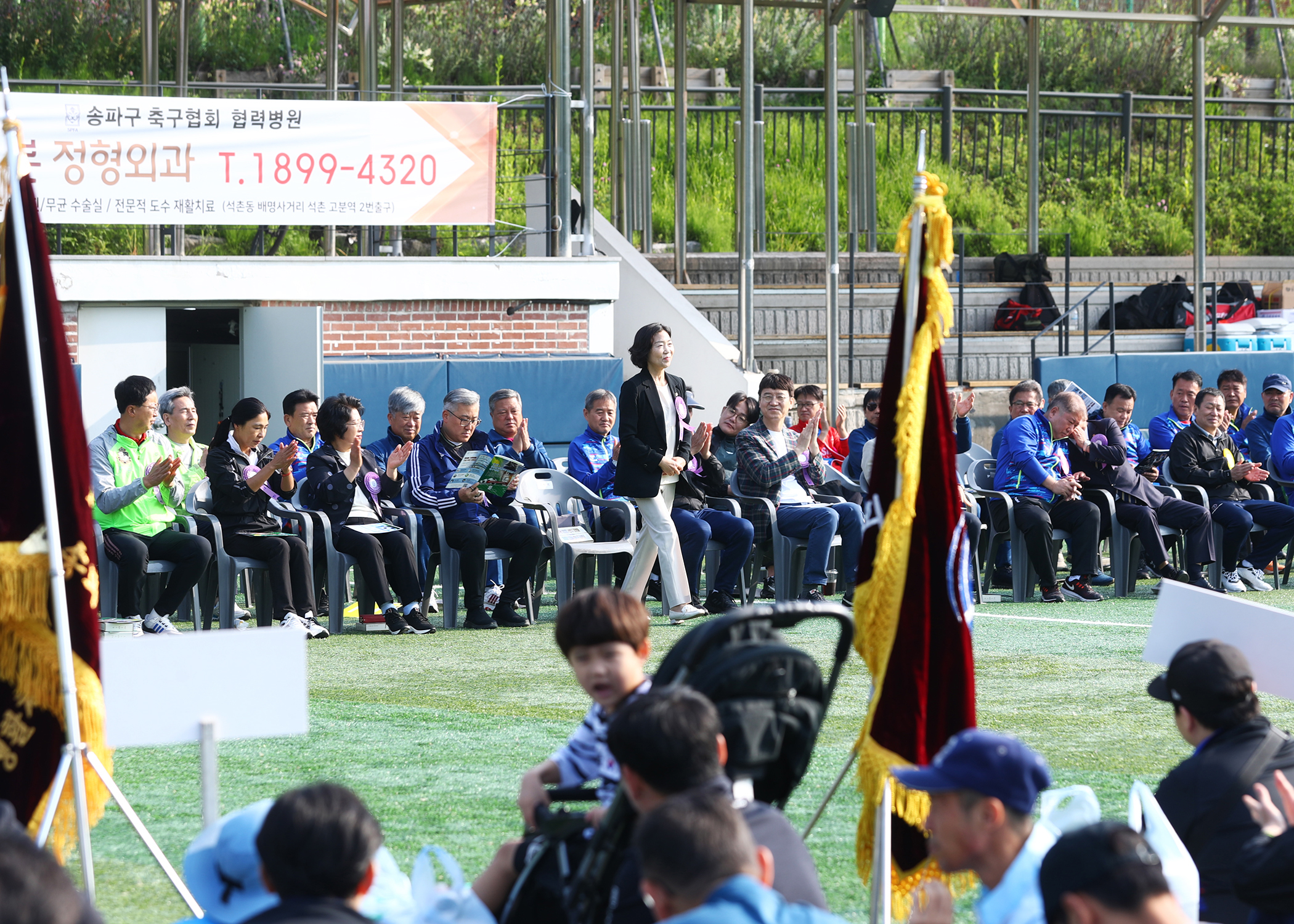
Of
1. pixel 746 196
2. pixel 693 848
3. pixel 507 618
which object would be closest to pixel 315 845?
pixel 693 848

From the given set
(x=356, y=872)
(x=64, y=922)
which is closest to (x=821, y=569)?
(x=356, y=872)

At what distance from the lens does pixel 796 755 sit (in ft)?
11.6

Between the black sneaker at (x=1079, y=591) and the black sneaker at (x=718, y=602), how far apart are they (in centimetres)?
231

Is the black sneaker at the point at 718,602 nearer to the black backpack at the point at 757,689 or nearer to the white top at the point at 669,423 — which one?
the white top at the point at 669,423

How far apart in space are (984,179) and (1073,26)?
19.9ft

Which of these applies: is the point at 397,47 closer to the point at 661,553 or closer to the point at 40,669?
the point at 661,553

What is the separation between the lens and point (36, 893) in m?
1.98

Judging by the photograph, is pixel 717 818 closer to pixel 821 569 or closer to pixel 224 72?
pixel 821 569

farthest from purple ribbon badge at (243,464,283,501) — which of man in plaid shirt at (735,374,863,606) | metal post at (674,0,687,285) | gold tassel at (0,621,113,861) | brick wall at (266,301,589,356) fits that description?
metal post at (674,0,687,285)

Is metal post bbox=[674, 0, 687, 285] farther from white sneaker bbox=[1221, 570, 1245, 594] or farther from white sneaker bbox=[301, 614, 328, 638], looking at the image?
white sneaker bbox=[301, 614, 328, 638]

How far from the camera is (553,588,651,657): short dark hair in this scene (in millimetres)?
3521

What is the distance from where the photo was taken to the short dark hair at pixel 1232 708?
11.6ft

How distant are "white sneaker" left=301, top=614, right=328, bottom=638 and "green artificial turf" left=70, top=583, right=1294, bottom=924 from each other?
0.13 meters

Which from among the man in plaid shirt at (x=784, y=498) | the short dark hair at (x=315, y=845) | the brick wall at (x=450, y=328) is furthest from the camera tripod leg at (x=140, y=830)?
the brick wall at (x=450, y=328)
